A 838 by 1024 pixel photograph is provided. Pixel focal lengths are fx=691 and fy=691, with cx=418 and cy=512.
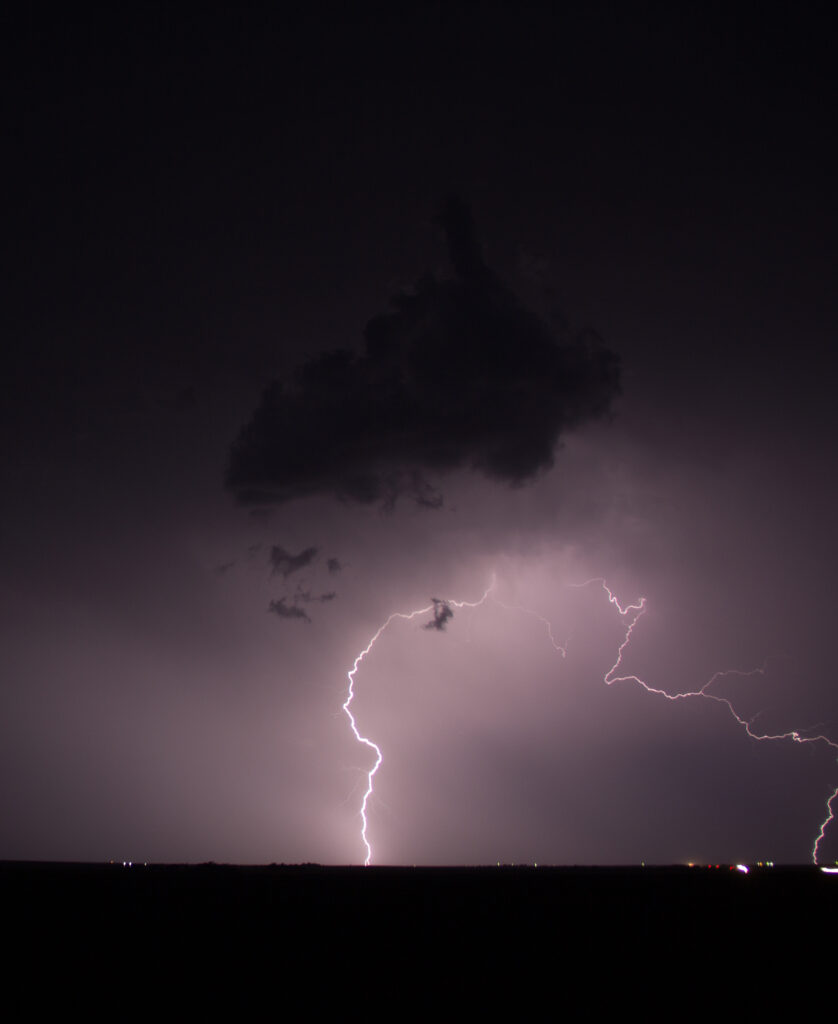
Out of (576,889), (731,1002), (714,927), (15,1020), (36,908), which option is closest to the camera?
(15,1020)

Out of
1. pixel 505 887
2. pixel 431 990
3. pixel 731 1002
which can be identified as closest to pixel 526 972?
pixel 431 990

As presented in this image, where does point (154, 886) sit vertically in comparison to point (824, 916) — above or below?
below

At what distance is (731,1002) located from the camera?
25.3 feet

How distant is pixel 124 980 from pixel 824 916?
12.5 meters

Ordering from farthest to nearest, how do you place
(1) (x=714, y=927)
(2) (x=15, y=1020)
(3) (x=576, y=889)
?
(3) (x=576, y=889) < (1) (x=714, y=927) < (2) (x=15, y=1020)

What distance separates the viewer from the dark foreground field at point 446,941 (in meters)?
8.48

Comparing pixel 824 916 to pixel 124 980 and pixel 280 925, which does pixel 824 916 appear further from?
pixel 124 980

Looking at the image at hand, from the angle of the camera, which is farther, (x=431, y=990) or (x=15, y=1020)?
(x=431, y=990)

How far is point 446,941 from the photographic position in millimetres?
11133

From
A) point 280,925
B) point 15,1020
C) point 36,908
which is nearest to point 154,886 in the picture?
point 36,908

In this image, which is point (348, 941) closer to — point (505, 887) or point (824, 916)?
point (824, 916)

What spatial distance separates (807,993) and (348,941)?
657 cm

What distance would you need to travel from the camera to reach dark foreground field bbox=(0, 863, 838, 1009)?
8.48 meters

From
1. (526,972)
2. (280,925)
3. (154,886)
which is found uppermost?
(526,972)
